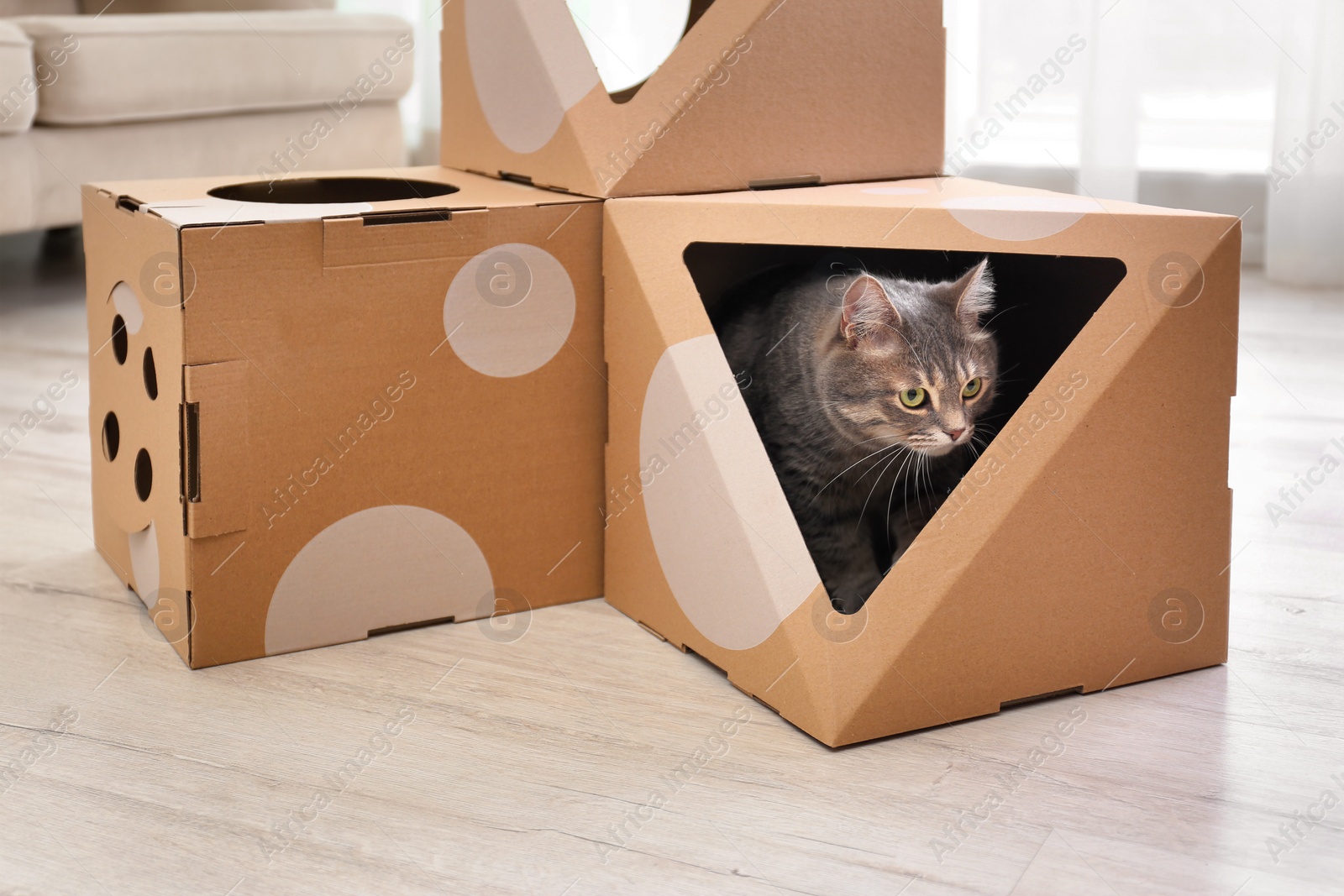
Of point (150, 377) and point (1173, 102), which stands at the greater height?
point (1173, 102)

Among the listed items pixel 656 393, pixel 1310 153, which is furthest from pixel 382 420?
pixel 1310 153

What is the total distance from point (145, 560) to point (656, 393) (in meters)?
0.56

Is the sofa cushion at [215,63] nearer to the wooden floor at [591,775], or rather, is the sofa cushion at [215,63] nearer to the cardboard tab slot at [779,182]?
the wooden floor at [591,775]

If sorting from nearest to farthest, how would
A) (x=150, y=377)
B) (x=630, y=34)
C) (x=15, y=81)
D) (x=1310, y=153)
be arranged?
1. (x=150, y=377)
2. (x=15, y=81)
3. (x=1310, y=153)
4. (x=630, y=34)

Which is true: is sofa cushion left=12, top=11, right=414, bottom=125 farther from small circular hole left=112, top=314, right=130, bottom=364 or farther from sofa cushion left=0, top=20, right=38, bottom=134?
small circular hole left=112, top=314, right=130, bottom=364

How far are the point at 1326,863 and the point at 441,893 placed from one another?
629 millimetres

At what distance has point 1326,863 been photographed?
899mm

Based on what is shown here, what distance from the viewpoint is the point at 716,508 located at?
3.78 ft

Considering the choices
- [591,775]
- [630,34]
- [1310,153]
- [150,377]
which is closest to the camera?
[591,775]

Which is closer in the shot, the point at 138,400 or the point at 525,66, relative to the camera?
the point at 138,400

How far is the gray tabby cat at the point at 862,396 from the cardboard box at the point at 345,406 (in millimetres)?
193

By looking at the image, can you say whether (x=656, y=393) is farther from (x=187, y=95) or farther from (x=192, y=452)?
(x=187, y=95)

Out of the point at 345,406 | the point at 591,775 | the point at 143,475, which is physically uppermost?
the point at 345,406

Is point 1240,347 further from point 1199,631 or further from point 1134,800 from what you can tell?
point 1134,800
